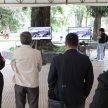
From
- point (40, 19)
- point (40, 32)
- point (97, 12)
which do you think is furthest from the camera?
point (97, 12)

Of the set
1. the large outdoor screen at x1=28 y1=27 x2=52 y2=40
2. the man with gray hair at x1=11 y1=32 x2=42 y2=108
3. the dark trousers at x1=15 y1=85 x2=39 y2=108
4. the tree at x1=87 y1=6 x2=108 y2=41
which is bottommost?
the dark trousers at x1=15 y1=85 x2=39 y2=108

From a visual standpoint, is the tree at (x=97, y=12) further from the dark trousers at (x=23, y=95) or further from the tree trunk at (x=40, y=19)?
the dark trousers at (x=23, y=95)

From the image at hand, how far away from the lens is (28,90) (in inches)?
119

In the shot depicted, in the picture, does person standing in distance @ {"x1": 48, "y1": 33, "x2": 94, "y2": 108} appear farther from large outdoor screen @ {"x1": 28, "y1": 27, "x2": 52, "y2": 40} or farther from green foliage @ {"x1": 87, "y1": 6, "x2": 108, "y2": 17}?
green foliage @ {"x1": 87, "y1": 6, "x2": 108, "y2": 17}

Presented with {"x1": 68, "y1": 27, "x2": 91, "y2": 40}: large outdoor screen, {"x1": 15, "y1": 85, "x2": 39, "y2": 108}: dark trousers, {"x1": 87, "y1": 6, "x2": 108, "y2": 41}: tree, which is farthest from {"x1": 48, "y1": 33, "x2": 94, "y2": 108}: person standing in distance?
{"x1": 87, "y1": 6, "x2": 108, "y2": 41}: tree

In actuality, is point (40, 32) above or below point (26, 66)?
above

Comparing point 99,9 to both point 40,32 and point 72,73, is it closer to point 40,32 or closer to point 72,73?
point 40,32

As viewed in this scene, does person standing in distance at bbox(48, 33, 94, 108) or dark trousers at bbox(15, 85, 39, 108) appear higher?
person standing in distance at bbox(48, 33, 94, 108)

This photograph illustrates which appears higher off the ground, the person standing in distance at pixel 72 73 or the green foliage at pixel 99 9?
the green foliage at pixel 99 9

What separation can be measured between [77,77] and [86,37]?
23.9 ft

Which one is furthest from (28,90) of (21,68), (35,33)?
(35,33)

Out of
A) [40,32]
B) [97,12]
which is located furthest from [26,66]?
[97,12]

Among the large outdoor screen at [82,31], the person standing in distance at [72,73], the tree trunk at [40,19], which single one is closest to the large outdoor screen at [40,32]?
the large outdoor screen at [82,31]

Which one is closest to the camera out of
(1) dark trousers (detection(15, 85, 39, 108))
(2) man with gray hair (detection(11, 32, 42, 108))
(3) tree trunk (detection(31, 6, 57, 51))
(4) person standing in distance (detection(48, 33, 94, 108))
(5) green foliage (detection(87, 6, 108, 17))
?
(4) person standing in distance (detection(48, 33, 94, 108))
